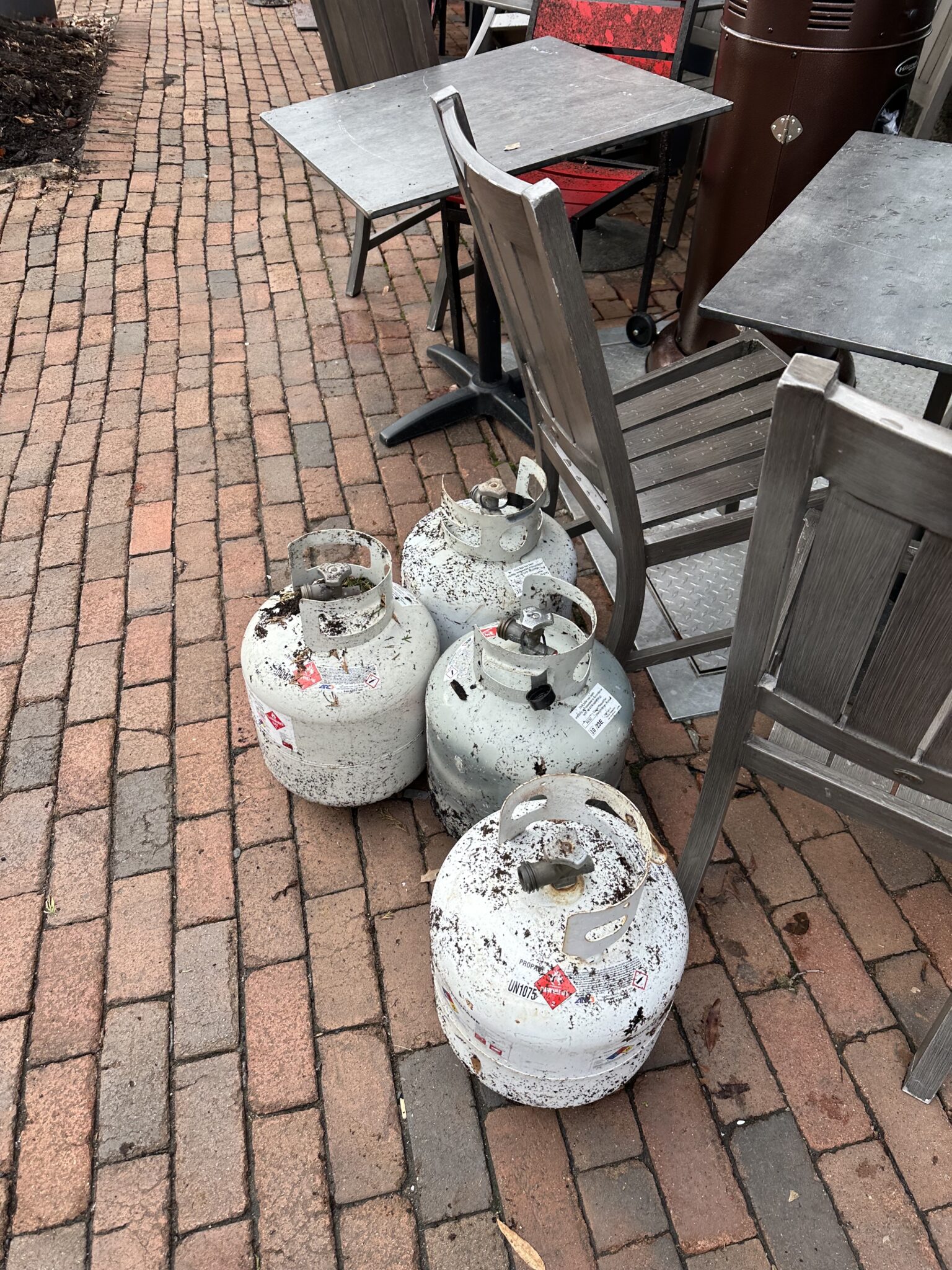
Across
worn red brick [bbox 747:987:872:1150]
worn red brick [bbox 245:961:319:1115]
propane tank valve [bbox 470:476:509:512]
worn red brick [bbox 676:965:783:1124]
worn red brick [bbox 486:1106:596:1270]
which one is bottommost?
worn red brick [bbox 245:961:319:1115]

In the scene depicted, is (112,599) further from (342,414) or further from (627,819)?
(627,819)

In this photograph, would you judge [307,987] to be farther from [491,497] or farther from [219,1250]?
[491,497]

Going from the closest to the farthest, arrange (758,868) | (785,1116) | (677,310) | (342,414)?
(785,1116), (758,868), (342,414), (677,310)

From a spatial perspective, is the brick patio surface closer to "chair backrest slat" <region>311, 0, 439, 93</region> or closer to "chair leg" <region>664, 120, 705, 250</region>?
"chair backrest slat" <region>311, 0, 439, 93</region>

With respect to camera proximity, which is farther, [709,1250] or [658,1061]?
[658,1061]

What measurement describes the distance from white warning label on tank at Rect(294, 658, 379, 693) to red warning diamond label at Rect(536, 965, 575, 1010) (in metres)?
0.75

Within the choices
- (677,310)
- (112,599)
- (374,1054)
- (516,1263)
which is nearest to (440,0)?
(677,310)

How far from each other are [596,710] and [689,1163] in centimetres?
91

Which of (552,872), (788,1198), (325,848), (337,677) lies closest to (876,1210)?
(788,1198)

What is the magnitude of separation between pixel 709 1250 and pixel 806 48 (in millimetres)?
3228

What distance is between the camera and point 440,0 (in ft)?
19.0

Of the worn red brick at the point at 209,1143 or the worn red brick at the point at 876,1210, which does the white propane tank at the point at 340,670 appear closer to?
the worn red brick at the point at 209,1143

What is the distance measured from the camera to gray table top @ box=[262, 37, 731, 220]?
2490mm

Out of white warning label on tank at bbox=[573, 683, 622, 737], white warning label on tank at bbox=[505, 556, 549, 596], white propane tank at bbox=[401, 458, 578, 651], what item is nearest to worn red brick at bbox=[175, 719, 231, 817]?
white propane tank at bbox=[401, 458, 578, 651]
